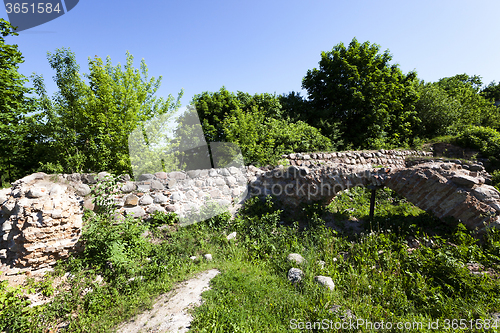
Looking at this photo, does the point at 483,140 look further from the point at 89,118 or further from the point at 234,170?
the point at 89,118

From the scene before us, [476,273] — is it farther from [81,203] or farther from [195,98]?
[195,98]

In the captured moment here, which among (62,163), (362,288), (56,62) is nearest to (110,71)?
(56,62)

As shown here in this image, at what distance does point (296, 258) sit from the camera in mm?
4629

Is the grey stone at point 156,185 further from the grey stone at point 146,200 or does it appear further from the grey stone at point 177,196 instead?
the grey stone at point 177,196

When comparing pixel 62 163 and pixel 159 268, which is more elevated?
pixel 62 163

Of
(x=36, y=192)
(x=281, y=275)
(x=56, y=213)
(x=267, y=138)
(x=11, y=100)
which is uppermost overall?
(x=11, y=100)

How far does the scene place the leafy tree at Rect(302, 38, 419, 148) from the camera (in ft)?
45.8

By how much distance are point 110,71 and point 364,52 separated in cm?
1612

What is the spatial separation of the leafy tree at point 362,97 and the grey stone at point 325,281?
34.1 feet

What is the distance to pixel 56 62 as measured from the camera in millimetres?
8625

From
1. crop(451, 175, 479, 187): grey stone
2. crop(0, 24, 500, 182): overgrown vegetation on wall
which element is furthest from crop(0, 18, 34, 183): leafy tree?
crop(451, 175, 479, 187): grey stone

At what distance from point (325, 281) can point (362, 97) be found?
531 inches

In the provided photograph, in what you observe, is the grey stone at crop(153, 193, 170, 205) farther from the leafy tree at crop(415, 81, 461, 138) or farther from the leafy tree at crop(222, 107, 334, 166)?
the leafy tree at crop(415, 81, 461, 138)

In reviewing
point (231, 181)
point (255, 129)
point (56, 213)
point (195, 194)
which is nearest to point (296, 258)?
point (231, 181)
